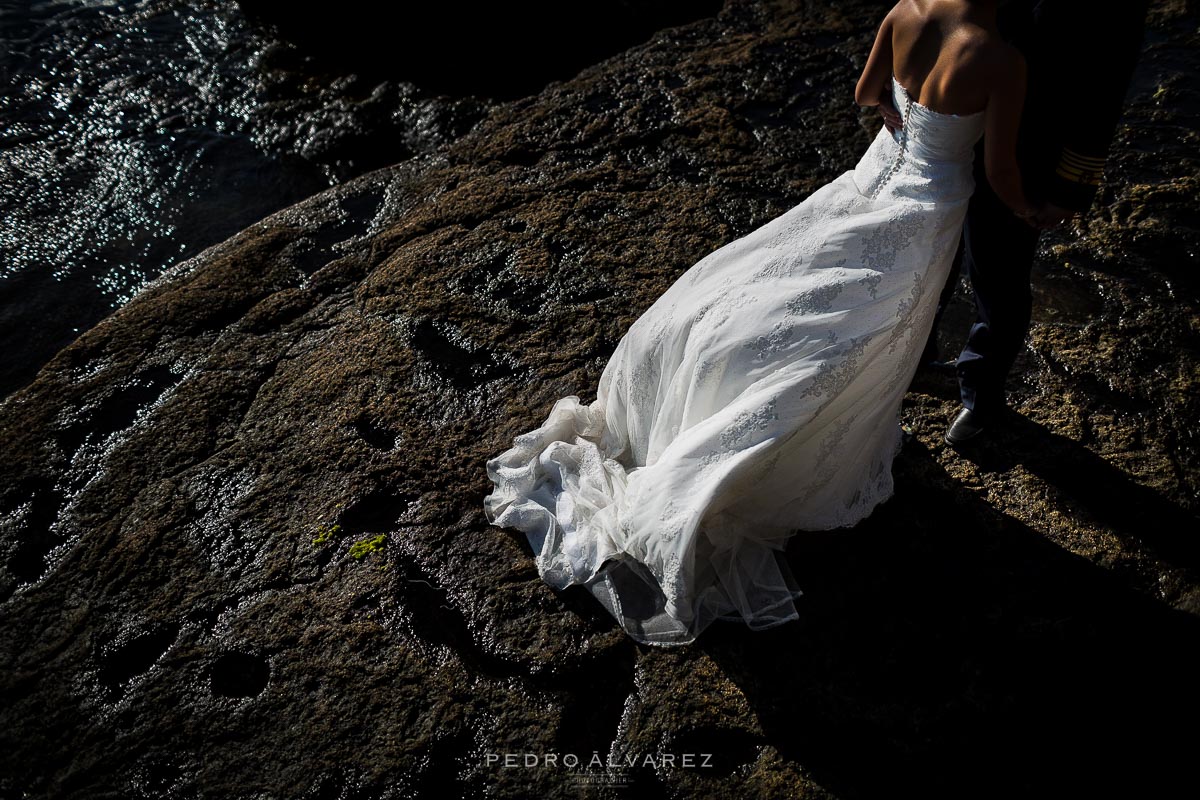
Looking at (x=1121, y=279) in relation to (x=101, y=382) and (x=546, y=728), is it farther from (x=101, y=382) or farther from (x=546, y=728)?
(x=101, y=382)

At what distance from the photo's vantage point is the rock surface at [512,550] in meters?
2.47

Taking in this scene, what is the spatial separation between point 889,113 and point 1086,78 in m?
0.64

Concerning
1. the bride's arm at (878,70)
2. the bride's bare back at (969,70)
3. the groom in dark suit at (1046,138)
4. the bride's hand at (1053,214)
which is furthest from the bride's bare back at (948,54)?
the bride's hand at (1053,214)

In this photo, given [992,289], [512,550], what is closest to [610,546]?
[512,550]

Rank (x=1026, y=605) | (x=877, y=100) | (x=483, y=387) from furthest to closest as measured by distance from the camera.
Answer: (x=483, y=387) < (x=877, y=100) < (x=1026, y=605)

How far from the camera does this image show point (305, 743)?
2549 mm

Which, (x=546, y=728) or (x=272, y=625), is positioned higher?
(x=272, y=625)

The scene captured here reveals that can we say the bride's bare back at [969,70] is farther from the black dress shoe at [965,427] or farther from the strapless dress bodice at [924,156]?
the black dress shoe at [965,427]

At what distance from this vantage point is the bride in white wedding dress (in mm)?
2486

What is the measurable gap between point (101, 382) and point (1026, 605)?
418cm

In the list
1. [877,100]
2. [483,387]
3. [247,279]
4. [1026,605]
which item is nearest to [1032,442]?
[1026,605]

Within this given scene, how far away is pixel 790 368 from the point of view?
8.31ft

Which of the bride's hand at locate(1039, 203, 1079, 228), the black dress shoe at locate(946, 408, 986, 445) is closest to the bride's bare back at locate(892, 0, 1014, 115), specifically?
the bride's hand at locate(1039, 203, 1079, 228)

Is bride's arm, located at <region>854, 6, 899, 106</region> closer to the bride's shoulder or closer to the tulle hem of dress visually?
the bride's shoulder
